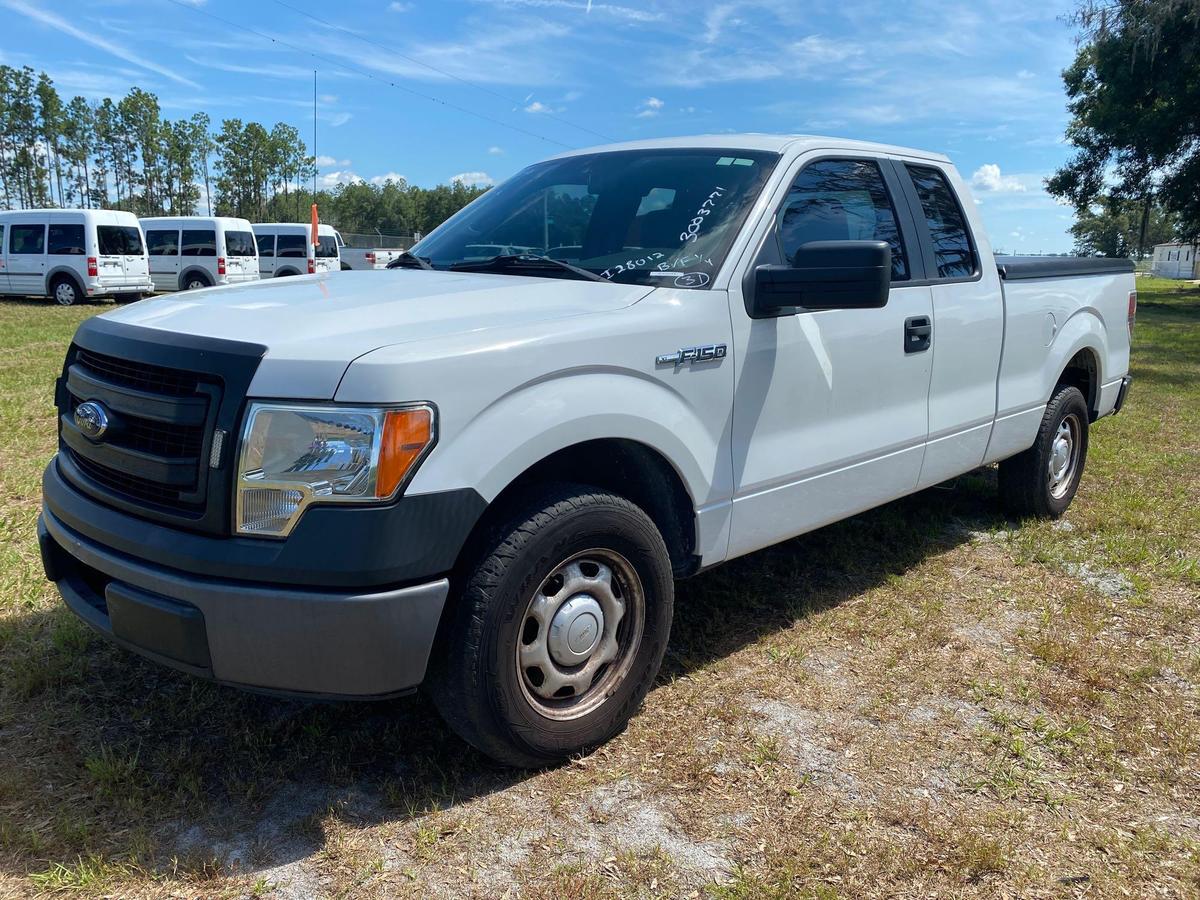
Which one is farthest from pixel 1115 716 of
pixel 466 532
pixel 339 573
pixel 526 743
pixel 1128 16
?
pixel 1128 16

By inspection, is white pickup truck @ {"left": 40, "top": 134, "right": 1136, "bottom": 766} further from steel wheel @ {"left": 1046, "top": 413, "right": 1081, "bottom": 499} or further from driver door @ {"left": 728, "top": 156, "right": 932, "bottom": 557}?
steel wheel @ {"left": 1046, "top": 413, "right": 1081, "bottom": 499}

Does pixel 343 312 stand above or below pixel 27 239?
below

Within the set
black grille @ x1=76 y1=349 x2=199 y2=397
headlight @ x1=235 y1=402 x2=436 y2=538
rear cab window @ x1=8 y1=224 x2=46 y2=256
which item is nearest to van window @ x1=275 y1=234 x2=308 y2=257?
rear cab window @ x1=8 y1=224 x2=46 y2=256

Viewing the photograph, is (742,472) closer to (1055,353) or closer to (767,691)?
(767,691)

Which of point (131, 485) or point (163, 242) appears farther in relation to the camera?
point (163, 242)

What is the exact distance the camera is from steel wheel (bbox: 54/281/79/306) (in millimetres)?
22656

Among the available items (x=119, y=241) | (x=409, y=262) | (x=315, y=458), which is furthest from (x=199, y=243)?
(x=315, y=458)

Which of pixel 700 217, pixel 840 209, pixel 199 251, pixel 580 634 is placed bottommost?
pixel 580 634

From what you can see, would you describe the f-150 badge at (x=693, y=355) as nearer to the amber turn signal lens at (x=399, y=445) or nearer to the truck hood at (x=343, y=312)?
the truck hood at (x=343, y=312)

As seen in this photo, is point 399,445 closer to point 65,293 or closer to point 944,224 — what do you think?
point 944,224

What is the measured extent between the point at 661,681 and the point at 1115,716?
1611 mm

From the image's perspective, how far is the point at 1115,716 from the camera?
3.33m

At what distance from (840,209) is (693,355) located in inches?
49.3

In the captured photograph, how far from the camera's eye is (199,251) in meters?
24.5
